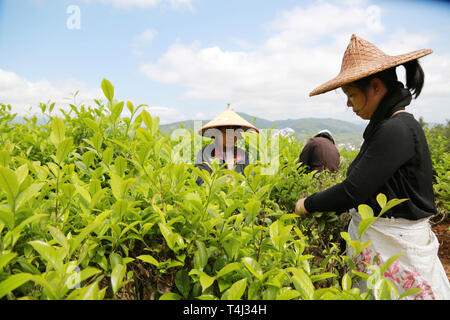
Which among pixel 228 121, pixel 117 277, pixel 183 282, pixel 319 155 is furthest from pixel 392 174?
pixel 228 121

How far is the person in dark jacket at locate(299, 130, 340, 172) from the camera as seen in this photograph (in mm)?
4234

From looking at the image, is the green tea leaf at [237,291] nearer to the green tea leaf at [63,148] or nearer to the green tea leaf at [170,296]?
the green tea leaf at [170,296]

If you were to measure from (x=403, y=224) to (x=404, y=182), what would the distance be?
0.29 meters

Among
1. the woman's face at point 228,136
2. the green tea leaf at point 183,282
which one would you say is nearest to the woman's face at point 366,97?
the green tea leaf at point 183,282

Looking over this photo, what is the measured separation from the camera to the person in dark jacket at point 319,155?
423cm

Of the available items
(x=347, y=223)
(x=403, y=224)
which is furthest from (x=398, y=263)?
(x=347, y=223)

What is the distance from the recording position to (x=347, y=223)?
2141 mm

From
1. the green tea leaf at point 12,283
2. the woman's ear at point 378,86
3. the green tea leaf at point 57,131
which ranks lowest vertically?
the green tea leaf at point 12,283

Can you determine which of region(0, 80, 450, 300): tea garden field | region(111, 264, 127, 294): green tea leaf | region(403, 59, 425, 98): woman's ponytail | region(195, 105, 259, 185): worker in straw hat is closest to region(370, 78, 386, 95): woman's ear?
region(403, 59, 425, 98): woman's ponytail

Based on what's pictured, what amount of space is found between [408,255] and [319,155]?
101 inches

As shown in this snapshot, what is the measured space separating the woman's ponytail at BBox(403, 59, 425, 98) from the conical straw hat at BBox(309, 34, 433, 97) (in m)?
0.11

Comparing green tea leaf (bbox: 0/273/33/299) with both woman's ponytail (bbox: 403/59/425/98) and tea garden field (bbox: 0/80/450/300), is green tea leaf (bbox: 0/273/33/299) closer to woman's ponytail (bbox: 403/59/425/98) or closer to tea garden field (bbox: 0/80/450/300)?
tea garden field (bbox: 0/80/450/300)
